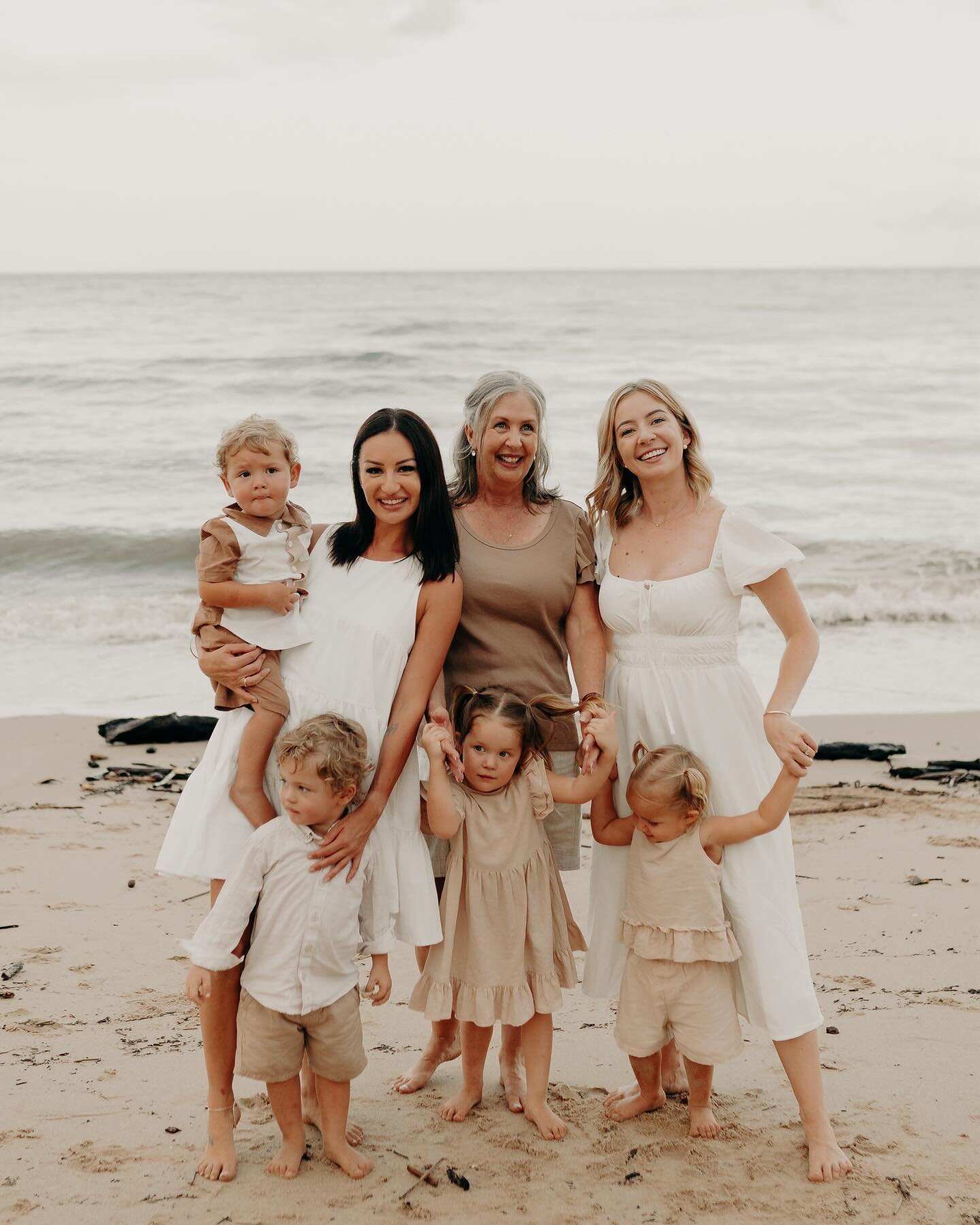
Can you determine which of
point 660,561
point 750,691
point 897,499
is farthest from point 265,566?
point 897,499

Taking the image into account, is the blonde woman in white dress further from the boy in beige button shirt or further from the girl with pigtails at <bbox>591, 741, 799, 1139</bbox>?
the boy in beige button shirt

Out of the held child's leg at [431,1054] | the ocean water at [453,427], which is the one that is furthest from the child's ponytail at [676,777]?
the ocean water at [453,427]

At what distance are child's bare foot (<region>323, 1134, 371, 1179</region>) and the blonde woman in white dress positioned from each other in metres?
0.77

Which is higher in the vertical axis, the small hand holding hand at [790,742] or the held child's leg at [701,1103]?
the small hand holding hand at [790,742]

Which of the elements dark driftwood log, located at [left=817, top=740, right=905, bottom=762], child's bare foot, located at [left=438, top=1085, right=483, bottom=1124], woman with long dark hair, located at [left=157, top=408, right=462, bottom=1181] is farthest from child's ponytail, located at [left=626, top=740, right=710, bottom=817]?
dark driftwood log, located at [left=817, top=740, right=905, bottom=762]

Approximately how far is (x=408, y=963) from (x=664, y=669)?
1975 mm

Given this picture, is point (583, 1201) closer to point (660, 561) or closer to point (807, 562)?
point (660, 561)

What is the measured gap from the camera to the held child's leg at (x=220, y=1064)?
9.77 ft

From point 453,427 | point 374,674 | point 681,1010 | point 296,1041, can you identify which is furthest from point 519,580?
point 453,427

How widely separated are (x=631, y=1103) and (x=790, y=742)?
124 centimetres

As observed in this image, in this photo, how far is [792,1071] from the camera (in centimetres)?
315

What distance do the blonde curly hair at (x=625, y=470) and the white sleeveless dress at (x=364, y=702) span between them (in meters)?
0.64

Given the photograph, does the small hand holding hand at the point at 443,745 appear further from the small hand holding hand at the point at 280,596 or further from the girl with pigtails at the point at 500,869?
the small hand holding hand at the point at 280,596

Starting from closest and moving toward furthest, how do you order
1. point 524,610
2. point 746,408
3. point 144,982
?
1. point 524,610
2. point 144,982
3. point 746,408
